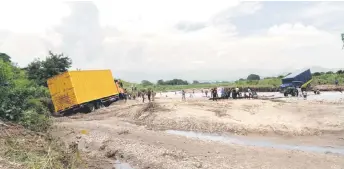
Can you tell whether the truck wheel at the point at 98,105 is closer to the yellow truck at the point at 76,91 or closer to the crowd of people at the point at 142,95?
the yellow truck at the point at 76,91

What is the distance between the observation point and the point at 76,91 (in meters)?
34.3

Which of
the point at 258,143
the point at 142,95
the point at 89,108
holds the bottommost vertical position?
the point at 258,143

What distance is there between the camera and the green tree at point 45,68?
149 ft

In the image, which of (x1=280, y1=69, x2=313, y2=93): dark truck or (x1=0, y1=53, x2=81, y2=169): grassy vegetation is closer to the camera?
(x1=0, y1=53, x2=81, y2=169): grassy vegetation

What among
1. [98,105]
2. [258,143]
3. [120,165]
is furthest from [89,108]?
[120,165]

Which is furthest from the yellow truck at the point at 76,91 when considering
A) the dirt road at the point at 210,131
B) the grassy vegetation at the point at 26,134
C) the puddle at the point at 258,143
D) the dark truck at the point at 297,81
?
the dark truck at the point at 297,81

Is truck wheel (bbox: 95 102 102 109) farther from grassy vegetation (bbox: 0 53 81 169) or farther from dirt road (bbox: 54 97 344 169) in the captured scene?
grassy vegetation (bbox: 0 53 81 169)

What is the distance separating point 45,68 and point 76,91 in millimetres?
13147

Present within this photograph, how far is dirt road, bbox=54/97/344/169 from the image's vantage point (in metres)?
15.5

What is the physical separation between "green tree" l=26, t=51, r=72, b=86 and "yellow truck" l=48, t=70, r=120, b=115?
8.56 m

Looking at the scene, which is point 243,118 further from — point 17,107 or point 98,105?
point 98,105

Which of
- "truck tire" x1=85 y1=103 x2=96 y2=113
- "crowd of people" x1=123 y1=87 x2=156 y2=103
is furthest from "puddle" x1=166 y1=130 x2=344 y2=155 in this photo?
"crowd of people" x1=123 y1=87 x2=156 y2=103

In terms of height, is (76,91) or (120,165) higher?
(76,91)

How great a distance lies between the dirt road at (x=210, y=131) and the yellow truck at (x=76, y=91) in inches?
55.3
